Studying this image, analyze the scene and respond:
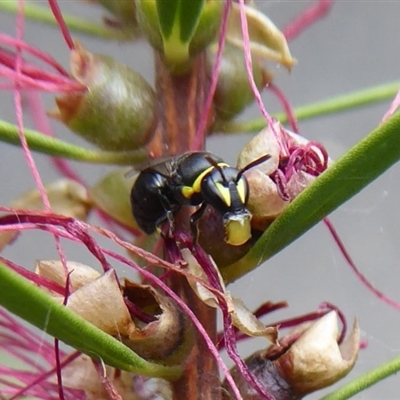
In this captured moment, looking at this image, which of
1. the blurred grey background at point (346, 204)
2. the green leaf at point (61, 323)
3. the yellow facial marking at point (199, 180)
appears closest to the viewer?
the green leaf at point (61, 323)

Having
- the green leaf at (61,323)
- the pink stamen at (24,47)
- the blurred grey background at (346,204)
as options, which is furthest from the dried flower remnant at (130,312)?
the blurred grey background at (346,204)

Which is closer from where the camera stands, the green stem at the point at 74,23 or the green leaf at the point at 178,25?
the green leaf at the point at 178,25

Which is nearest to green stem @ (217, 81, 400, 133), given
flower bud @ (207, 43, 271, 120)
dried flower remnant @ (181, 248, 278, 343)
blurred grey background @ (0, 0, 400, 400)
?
flower bud @ (207, 43, 271, 120)

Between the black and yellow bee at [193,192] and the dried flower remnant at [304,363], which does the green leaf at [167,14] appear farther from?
the dried flower remnant at [304,363]

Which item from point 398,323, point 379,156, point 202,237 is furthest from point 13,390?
point 398,323

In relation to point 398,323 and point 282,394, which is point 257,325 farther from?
point 398,323

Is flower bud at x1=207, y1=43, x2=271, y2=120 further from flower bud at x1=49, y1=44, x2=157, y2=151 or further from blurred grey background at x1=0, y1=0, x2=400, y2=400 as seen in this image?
blurred grey background at x1=0, y1=0, x2=400, y2=400

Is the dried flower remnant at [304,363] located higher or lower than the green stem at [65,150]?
lower

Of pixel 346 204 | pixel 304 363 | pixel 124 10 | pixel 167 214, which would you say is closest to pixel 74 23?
pixel 124 10

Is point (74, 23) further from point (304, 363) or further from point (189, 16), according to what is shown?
point (304, 363)
